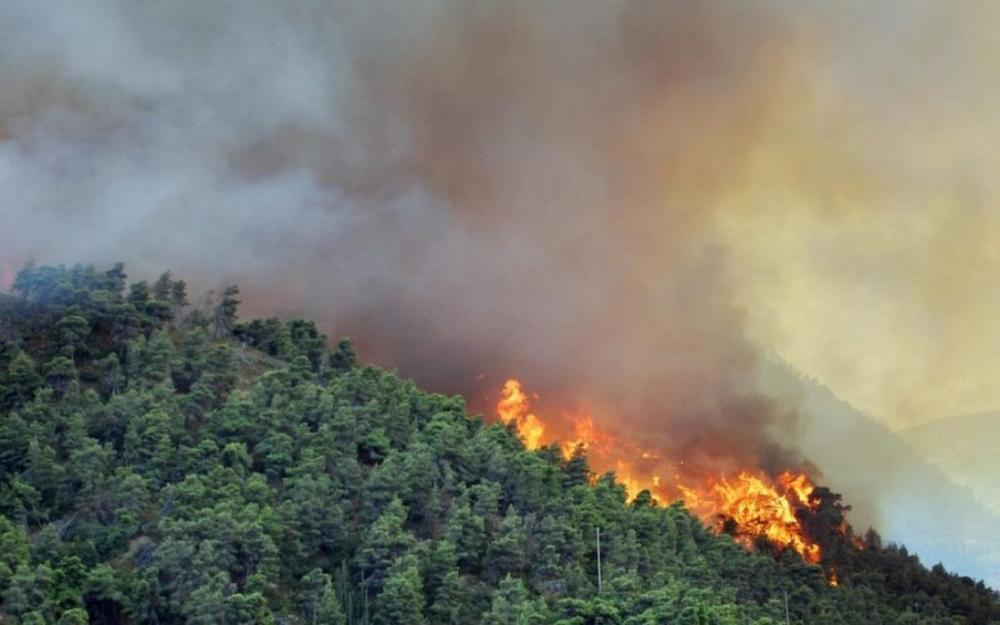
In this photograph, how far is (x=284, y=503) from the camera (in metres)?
91.7

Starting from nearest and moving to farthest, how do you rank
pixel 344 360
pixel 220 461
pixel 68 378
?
1. pixel 220 461
2. pixel 68 378
3. pixel 344 360

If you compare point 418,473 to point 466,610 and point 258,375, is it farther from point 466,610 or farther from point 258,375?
point 258,375

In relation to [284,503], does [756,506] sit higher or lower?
higher

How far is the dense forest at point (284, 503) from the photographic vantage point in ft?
275

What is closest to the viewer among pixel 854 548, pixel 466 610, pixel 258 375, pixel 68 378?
pixel 466 610

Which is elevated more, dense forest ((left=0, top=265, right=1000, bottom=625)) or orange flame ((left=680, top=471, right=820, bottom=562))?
orange flame ((left=680, top=471, right=820, bottom=562))

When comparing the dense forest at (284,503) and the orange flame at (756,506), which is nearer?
the dense forest at (284,503)

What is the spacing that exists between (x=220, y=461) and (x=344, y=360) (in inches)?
1073

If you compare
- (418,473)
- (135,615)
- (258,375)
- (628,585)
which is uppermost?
(258,375)

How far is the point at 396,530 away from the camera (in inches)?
3607

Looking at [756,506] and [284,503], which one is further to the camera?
[756,506]

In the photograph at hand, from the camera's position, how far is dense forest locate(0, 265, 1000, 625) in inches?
3297

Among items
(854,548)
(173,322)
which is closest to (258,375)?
(173,322)

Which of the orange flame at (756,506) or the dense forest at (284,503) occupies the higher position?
the orange flame at (756,506)
